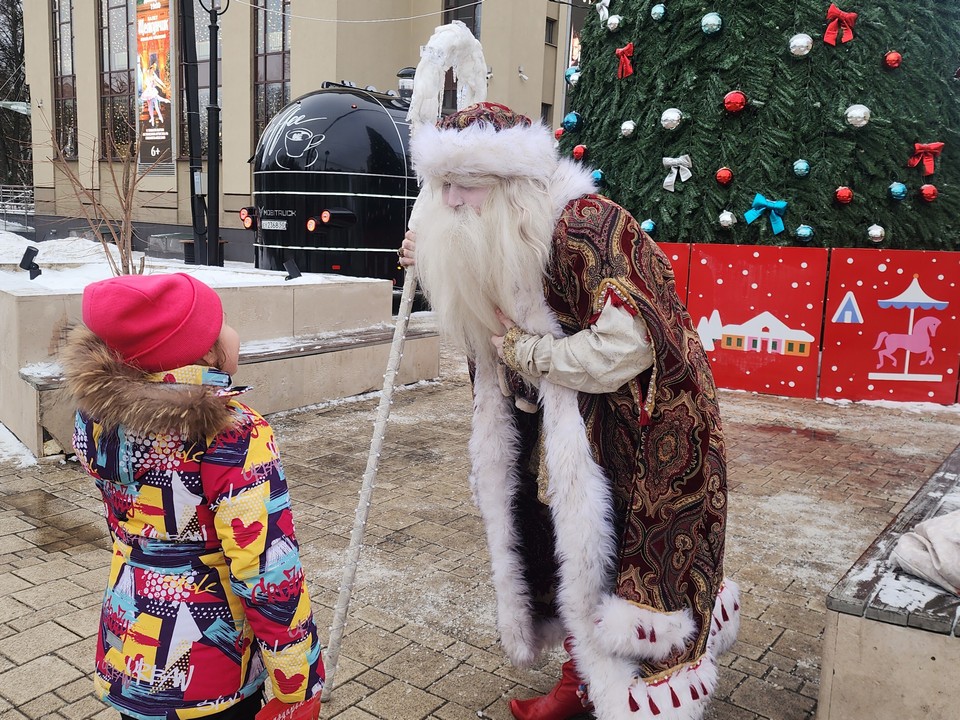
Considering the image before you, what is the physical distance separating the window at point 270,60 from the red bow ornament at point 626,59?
17.4 metres

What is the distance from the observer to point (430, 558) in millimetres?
4043

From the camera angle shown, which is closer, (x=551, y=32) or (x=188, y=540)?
(x=188, y=540)

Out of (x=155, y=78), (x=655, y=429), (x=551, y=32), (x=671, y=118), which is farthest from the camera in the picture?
(x=551, y=32)

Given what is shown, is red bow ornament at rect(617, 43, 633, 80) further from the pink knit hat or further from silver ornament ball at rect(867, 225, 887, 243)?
the pink knit hat

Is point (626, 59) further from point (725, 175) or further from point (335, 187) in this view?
point (335, 187)

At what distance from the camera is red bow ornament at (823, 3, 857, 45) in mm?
7590

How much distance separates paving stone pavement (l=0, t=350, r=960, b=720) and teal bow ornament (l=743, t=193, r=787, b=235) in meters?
2.26

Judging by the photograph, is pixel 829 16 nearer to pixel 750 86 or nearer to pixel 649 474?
pixel 750 86

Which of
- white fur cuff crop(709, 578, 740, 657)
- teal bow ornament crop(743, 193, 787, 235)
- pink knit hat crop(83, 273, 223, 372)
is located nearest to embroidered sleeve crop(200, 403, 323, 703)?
pink knit hat crop(83, 273, 223, 372)

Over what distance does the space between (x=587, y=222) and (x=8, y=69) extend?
43340 millimetres

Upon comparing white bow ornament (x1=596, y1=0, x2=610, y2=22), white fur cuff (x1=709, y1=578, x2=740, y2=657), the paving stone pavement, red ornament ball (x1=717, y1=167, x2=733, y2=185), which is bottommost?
the paving stone pavement

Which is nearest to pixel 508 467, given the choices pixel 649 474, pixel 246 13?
pixel 649 474

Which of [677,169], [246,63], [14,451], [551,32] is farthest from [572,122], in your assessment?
[551,32]

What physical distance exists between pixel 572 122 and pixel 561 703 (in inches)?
308
